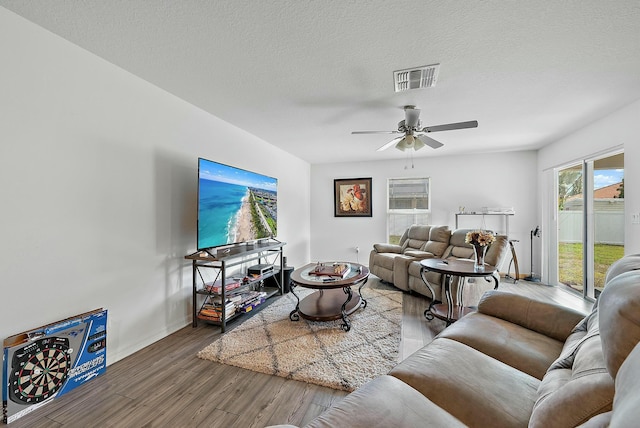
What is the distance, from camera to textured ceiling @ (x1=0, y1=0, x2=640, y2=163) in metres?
1.52

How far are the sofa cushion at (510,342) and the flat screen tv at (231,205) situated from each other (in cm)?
233

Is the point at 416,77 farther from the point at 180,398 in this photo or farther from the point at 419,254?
the point at 180,398

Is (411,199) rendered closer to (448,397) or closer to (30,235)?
(448,397)

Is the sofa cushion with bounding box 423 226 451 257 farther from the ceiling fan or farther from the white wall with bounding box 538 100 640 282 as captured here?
the white wall with bounding box 538 100 640 282

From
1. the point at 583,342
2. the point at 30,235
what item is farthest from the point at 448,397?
the point at 30,235

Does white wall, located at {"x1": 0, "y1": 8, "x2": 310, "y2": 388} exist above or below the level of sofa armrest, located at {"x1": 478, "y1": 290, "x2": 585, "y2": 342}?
above

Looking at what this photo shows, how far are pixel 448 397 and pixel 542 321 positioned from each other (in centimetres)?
104

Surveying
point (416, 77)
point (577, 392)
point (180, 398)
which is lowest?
point (180, 398)

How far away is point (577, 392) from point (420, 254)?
3533mm

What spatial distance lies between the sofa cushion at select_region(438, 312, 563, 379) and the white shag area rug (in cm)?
72

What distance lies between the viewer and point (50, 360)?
64.7 inches

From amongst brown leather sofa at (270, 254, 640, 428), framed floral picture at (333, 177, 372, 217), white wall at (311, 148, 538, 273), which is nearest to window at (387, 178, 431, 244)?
white wall at (311, 148, 538, 273)

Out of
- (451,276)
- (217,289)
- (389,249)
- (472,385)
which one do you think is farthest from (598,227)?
(217,289)

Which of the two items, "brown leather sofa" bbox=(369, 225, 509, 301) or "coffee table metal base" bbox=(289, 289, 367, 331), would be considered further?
"brown leather sofa" bbox=(369, 225, 509, 301)
